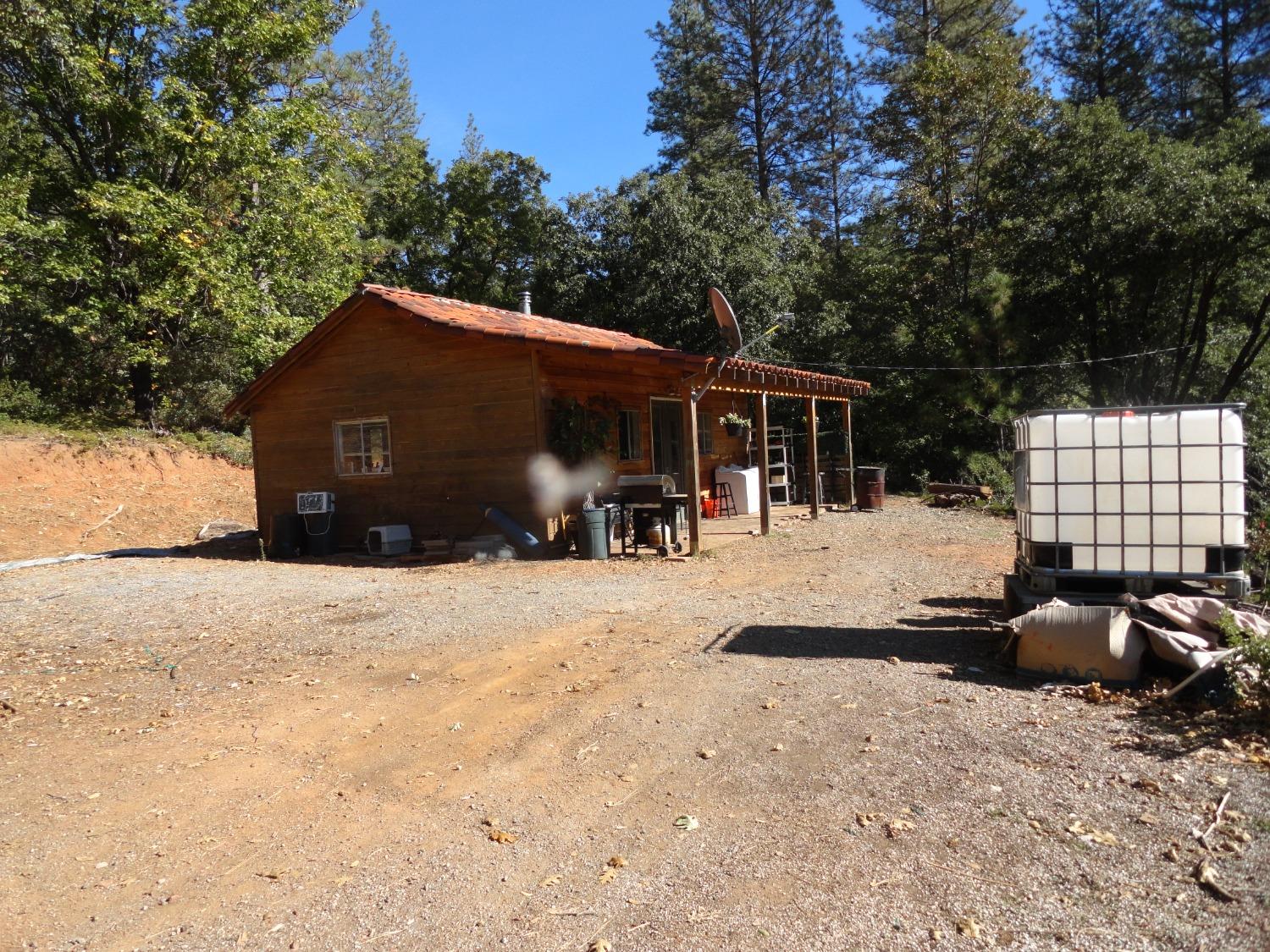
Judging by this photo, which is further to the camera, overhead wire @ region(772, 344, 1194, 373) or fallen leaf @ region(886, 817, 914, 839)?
overhead wire @ region(772, 344, 1194, 373)

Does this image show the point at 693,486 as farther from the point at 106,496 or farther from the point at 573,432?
the point at 106,496

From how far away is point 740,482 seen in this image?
1706 cm

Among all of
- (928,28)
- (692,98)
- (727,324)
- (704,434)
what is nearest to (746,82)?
(692,98)

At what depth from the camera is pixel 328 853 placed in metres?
3.41

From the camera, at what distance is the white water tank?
5691mm

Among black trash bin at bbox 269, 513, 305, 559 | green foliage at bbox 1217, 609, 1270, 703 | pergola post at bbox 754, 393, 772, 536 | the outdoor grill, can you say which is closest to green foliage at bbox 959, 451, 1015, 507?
pergola post at bbox 754, 393, 772, 536

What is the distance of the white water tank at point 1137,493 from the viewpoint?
224 inches

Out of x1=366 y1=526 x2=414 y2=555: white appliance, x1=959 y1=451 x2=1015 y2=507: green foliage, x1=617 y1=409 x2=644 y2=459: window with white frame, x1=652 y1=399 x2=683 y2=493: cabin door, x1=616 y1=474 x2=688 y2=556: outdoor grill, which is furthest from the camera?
x1=959 y1=451 x2=1015 y2=507: green foliage

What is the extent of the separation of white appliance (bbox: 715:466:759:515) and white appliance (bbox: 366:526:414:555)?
6.68 metres

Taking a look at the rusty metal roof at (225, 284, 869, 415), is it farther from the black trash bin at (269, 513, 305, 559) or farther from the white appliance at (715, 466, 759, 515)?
the black trash bin at (269, 513, 305, 559)

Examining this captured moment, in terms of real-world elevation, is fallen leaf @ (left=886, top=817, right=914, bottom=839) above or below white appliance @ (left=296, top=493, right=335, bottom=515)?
below

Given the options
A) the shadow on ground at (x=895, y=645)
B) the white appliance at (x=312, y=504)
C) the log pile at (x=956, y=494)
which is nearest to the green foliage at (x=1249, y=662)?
the shadow on ground at (x=895, y=645)

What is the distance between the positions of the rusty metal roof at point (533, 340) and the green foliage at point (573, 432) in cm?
100

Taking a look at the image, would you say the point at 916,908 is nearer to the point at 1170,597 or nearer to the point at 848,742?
the point at 848,742
